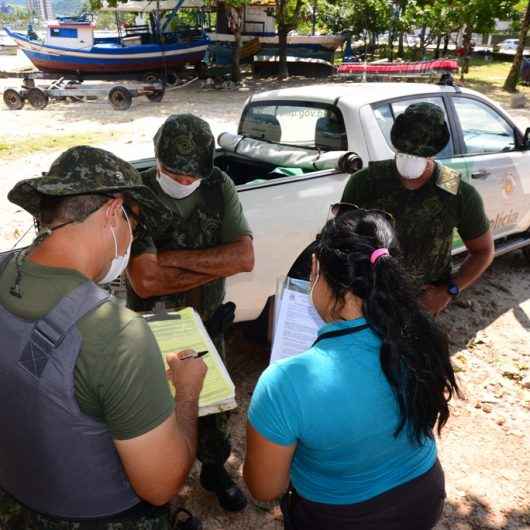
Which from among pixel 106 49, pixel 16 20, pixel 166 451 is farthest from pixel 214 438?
pixel 16 20

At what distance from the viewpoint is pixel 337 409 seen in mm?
1262

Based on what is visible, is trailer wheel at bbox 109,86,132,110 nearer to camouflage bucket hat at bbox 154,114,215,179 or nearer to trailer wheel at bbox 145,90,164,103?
trailer wheel at bbox 145,90,164,103

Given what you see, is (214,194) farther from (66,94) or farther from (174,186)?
(66,94)

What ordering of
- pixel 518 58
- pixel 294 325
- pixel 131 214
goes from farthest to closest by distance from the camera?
pixel 518 58
pixel 294 325
pixel 131 214

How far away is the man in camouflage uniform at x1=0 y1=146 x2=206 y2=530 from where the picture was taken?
3.78 feet

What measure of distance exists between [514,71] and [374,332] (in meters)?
20.8

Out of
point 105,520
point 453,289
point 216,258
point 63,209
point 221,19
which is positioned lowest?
point 453,289

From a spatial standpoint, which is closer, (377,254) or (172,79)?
(377,254)

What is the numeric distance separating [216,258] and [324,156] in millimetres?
1533

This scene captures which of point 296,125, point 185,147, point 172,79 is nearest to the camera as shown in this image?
point 185,147

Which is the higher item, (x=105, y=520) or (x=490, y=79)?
(x=105, y=520)

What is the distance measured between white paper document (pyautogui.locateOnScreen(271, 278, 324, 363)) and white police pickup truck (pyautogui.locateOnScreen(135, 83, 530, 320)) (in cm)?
120

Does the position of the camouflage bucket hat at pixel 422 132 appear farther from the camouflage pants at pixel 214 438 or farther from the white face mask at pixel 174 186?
the camouflage pants at pixel 214 438

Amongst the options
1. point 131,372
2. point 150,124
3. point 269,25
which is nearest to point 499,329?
point 131,372
